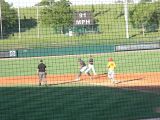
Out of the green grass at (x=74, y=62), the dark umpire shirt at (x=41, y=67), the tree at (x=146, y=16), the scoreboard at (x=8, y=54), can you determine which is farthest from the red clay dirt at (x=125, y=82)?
the scoreboard at (x=8, y=54)

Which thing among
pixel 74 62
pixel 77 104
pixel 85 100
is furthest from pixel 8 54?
pixel 77 104

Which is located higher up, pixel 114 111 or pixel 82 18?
pixel 82 18

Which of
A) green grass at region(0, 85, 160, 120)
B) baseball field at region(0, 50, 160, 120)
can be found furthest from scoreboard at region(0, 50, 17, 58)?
green grass at region(0, 85, 160, 120)

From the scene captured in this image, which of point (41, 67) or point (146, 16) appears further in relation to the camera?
point (146, 16)

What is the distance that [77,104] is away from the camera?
40.3 ft

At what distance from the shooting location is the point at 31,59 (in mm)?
31469

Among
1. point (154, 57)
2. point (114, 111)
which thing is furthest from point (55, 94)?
point (154, 57)

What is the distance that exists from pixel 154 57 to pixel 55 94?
16.2 m

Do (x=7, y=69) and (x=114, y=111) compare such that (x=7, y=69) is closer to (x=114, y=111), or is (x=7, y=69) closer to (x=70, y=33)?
(x=70, y=33)

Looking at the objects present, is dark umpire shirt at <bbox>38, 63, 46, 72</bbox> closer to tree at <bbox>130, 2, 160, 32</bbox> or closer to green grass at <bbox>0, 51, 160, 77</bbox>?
green grass at <bbox>0, 51, 160, 77</bbox>

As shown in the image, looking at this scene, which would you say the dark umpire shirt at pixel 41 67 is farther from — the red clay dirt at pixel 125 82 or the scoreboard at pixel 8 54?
the scoreboard at pixel 8 54

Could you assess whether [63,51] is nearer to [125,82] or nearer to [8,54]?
[8,54]

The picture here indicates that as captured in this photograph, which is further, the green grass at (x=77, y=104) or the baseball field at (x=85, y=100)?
the baseball field at (x=85, y=100)

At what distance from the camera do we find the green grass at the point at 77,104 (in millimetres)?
10766
